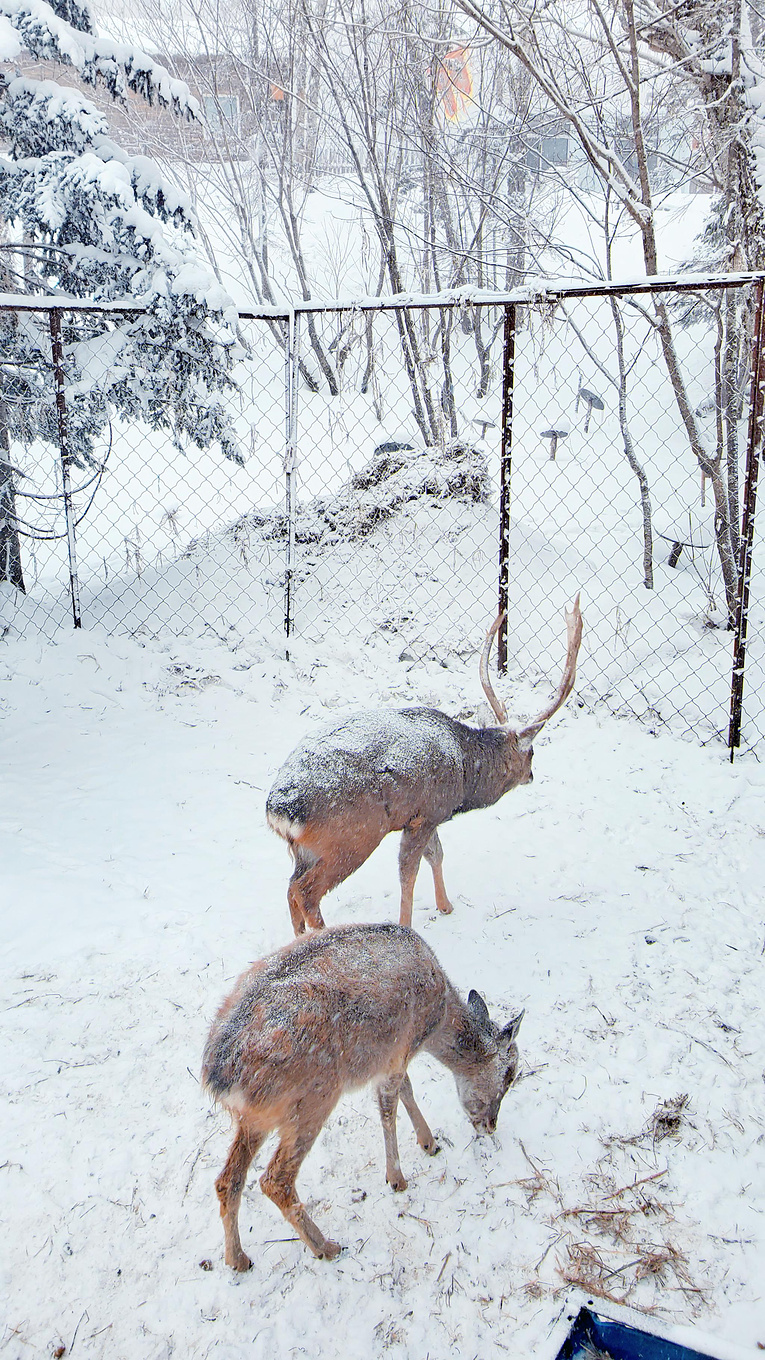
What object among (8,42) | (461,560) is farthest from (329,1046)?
(8,42)

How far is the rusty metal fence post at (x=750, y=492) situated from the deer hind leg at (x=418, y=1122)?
3098 millimetres

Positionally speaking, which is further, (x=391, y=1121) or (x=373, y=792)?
(x=373, y=792)

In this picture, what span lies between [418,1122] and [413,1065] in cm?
46

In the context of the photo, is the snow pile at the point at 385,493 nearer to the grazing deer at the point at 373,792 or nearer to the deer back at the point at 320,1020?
the grazing deer at the point at 373,792

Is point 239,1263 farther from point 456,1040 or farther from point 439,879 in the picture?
point 439,879

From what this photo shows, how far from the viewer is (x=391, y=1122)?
2420mm

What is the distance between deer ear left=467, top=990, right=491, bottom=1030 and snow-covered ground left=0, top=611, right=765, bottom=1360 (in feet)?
1.16

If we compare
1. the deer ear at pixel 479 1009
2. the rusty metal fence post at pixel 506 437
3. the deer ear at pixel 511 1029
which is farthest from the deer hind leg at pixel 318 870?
the rusty metal fence post at pixel 506 437

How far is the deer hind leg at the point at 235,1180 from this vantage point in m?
2.18

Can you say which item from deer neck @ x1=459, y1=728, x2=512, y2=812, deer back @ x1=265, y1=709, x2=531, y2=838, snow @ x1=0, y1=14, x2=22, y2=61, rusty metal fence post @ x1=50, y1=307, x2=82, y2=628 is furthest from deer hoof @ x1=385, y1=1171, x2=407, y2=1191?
snow @ x1=0, y1=14, x2=22, y2=61

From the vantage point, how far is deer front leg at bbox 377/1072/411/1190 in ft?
7.86

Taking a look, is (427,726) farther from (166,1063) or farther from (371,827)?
(166,1063)

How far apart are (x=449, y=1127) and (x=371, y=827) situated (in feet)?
3.39

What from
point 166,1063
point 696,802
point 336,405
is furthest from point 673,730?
point 336,405
